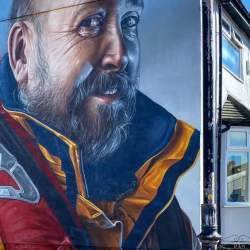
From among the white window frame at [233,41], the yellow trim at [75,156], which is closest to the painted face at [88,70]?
the yellow trim at [75,156]

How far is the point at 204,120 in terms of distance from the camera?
373 inches

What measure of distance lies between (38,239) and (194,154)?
3610 mm

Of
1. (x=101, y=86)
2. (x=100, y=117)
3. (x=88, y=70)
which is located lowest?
(x=100, y=117)

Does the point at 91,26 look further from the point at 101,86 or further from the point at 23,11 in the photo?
the point at 23,11

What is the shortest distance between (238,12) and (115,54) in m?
3.98

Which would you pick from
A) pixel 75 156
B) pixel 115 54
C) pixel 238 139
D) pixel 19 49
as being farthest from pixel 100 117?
pixel 238 139

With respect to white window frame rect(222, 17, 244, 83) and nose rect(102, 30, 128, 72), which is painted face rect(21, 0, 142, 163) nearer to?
nose rect(102, 30, 128, 72)

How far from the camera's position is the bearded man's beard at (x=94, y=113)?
1048 centimetres

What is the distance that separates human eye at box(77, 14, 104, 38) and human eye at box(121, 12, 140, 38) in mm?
473

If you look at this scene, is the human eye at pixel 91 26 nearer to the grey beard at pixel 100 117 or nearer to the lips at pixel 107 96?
the grey beard at pixel 100 117

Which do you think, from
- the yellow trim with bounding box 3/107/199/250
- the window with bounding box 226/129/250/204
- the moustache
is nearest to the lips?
the moustache

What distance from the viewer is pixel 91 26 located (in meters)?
10.8

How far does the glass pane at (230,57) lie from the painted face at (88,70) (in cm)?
294

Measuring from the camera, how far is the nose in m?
10.6
